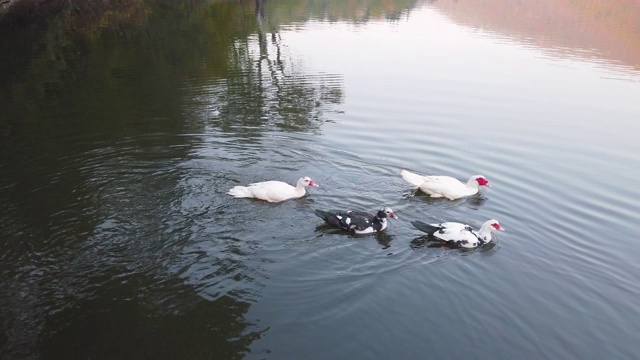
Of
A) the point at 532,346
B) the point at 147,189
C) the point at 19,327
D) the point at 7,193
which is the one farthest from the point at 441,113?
the point at 19,327

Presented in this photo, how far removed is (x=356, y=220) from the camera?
10297 millimetres

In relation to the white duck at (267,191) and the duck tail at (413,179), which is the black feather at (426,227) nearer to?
the duck tail at (413,179)

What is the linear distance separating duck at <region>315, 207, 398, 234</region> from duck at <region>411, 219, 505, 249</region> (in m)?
0.65

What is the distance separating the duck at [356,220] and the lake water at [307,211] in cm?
20

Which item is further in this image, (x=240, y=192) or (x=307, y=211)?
(x=240, y=192)

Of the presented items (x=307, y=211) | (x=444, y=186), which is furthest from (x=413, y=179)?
(x=307, y=211)

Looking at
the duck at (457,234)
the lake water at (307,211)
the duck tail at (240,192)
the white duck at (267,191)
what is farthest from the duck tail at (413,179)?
the duck tail at (240,192)

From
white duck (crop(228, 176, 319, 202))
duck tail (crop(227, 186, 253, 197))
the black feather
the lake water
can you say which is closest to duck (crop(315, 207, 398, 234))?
the lake water

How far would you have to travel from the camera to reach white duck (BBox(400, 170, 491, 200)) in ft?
40.0

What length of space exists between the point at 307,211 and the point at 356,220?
1500 millimetres

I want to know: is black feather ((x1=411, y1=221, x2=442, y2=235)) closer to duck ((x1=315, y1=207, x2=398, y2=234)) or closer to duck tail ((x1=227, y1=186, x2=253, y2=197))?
duck ((x1=315, y1=207, x2=398, y2=234))

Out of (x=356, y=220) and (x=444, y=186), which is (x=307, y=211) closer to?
(x=356, y=220)

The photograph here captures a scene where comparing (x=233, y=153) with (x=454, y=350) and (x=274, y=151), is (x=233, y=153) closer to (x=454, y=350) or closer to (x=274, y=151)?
(x=274, y=151)

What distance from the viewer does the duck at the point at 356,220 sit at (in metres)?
10.3
